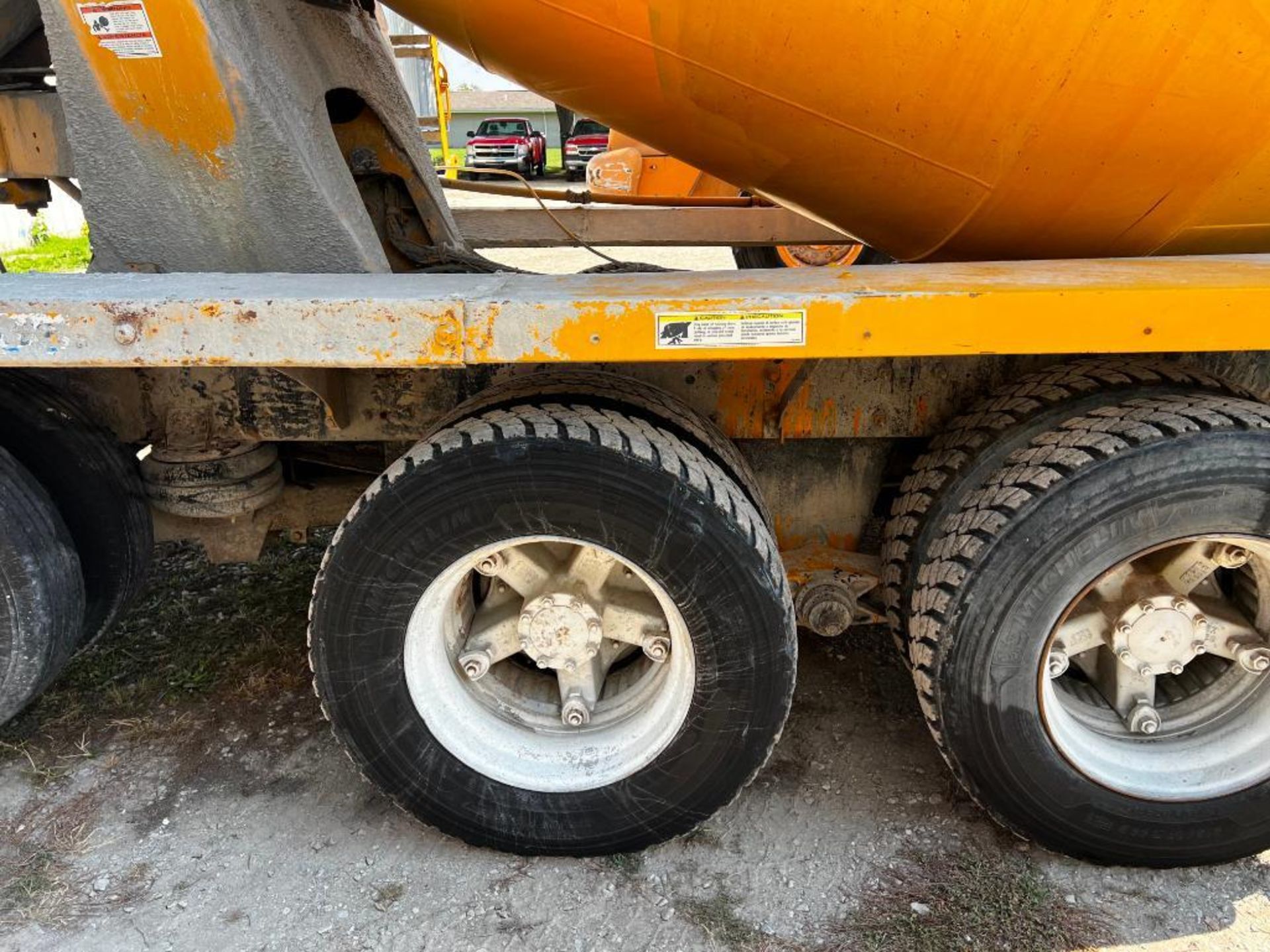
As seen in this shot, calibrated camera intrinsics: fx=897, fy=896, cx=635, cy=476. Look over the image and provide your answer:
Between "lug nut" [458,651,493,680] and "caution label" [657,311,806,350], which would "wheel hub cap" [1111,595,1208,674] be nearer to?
"caution label" [657,311,806,350]

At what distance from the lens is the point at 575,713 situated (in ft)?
8.46

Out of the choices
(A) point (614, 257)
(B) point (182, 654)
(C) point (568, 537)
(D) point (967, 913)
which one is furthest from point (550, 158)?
(D) point (967, 913)

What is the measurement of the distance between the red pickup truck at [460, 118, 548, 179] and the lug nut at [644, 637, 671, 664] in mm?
26319

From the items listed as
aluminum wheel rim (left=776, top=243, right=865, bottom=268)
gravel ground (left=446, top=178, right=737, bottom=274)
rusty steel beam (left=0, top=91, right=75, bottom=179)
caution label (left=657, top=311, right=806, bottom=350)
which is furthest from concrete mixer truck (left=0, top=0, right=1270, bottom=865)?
gravel ground (left=446, top=178, right=737, bottom=274)

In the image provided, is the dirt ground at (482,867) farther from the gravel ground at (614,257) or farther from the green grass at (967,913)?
the gravel ground at (614,257)

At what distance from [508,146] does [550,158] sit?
8.29m

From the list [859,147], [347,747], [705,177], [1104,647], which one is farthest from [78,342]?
[705,177]

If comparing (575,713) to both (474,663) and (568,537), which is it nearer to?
(474,663)

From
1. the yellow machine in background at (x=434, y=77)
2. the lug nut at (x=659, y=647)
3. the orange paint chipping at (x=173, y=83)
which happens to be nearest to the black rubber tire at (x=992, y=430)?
the lug nut at (x=659, y=647)

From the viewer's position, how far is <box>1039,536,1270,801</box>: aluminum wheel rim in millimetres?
2473

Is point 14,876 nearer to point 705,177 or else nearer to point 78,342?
point 78,342

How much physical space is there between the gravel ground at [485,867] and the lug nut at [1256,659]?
599mm

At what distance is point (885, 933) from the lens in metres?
2.37

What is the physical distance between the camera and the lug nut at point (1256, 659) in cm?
250
